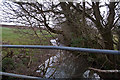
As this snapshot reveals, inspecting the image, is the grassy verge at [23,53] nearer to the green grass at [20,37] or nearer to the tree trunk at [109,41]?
the green grass at [20,37]

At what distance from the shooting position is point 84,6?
10.9 ft

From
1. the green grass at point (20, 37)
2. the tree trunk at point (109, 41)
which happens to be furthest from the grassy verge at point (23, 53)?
the tree trunk at point (109, 41)

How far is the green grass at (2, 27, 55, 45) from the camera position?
11.4ft

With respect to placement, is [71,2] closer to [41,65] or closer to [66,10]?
[66,10]

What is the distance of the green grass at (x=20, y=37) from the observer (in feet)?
11.4

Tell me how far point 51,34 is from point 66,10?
96 centimetres

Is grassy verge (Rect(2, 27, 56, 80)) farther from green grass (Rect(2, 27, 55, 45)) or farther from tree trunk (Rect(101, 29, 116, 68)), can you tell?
tree trunk (Rect(101, 29, 116, 68))

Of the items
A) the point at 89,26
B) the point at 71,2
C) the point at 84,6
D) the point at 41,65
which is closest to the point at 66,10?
the point at 71,2

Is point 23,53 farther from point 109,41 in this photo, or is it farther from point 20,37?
point 109,41

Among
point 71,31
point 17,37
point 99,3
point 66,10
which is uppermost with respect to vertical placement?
point 99,3

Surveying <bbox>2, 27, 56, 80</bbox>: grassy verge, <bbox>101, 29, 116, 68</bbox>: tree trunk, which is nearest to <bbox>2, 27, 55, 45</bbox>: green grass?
<bbox>2, 27, 56, 80</bbox>: grassy verge

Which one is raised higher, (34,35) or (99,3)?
(99,3)

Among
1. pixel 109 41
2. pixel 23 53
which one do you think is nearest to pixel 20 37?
pixel 23 53

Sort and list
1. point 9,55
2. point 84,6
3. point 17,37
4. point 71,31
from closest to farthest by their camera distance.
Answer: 1. point 9,55
2. point 84,6
3. point 71,31
4. point 17,37
